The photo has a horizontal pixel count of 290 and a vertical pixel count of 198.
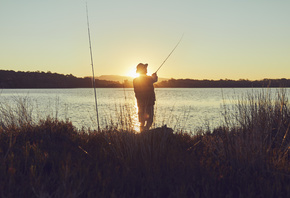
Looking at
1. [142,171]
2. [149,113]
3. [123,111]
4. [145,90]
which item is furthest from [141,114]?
[142,171]

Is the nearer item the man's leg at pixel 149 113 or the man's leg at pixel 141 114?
the man's leg at pixel 149 113

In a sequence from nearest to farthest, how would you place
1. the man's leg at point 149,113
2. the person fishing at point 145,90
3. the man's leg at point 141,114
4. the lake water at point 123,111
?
the lake water at point 123,111 → the person fishing at point 145,90 → the man's leg at point 149,113 → the man's leg at point 141,114

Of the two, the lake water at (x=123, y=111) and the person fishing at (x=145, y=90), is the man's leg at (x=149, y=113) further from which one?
the lake water at (x=123, y=111)

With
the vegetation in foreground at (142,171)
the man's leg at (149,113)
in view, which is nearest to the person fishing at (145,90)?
the man's leg at (149,113)

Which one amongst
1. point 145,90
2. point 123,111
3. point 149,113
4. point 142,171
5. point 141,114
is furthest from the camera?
point 141,114

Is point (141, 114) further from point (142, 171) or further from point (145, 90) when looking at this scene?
point (142, 171)

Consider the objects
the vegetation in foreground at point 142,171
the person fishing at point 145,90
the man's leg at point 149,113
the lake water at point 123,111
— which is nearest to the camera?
the vegetation in foreground at point 142,171

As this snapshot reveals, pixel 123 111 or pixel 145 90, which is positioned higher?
pixel 145 90

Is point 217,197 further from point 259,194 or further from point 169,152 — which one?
point 169,152

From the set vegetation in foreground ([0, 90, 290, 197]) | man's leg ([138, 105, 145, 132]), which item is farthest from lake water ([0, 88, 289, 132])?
vegetation in foreground ([0, 90, 290, 197])

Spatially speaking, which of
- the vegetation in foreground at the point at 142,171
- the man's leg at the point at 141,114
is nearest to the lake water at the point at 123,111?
the man's leg at the point at 141,114

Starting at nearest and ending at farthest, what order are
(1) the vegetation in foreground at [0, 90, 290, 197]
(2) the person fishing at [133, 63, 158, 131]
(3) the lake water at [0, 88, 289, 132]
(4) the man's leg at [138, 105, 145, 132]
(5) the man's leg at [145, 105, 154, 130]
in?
(1) the vegetation in foreground at [0, 90, 290, 197], (3) the lake water at [0, 88, 289, 132], (2) the person fishing at [133, 63, 158, 131], (5) the man's leg at [145, 105, 154, 130], (4) the man's leg at [138, 105, 145, 132]

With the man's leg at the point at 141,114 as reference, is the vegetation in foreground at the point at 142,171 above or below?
below

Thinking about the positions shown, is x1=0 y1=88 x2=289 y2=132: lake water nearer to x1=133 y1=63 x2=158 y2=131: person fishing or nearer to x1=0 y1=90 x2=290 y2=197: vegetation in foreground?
x1=133 y1=63 x2=158 y2=131: person fishing
